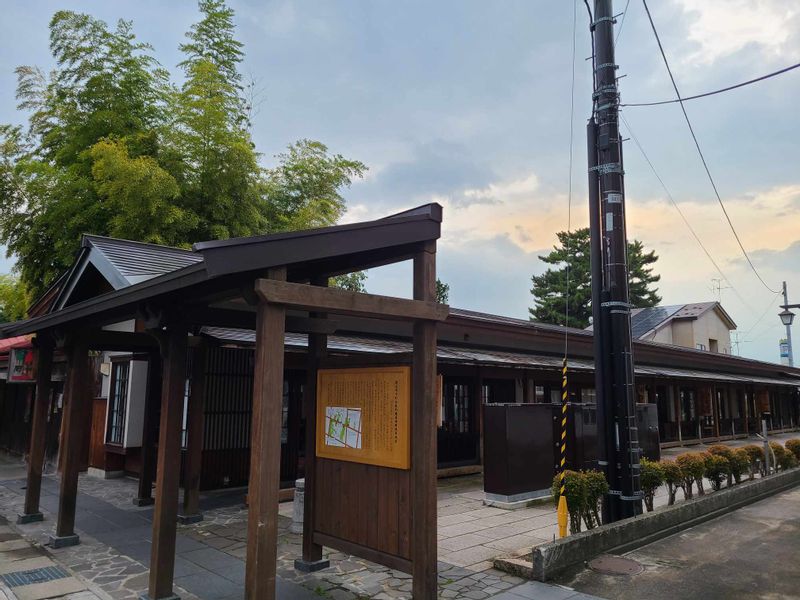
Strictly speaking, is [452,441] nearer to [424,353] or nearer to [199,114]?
[424,353]

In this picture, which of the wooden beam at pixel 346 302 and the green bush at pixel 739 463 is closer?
the wooden beam at pixel 346 302

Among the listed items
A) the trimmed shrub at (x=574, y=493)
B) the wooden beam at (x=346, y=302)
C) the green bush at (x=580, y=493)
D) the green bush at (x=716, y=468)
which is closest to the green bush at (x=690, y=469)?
the green bush at (x=716, y=468)

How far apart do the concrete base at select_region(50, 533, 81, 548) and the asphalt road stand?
17.9 feet

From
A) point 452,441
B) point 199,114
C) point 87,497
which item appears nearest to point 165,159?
point 199,114

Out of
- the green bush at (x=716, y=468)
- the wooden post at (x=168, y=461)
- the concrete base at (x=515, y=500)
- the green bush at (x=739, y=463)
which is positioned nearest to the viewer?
the wooden post at (x=168, y=461)

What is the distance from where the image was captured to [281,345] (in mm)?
3762

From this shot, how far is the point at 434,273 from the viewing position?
4.72m

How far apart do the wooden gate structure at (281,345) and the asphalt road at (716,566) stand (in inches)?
75.1

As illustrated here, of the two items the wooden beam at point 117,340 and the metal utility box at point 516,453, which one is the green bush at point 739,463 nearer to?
the metal utility box at point 516,453

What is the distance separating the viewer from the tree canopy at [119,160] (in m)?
13.6

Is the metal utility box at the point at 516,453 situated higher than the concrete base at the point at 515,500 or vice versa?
the metal utility box at the point at 516,453

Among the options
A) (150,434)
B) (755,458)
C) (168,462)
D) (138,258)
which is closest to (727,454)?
(755,458)

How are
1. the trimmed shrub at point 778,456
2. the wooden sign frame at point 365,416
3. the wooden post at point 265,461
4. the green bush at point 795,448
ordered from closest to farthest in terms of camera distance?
the wooden post at point 265,461, the wooden sign frame at point 365,416, the trimmed shrub at point 778,456, the green bush at point 795,448

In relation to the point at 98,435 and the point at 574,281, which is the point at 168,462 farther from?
the point at 574,281
